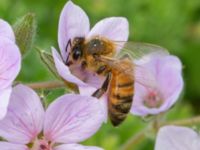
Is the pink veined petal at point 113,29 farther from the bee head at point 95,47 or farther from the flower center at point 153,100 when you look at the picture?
the flower center at point 153,100

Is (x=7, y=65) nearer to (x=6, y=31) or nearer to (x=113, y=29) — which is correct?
(x=6, y=31)

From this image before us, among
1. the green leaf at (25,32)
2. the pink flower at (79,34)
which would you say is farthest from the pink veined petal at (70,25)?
the green leaf at (25,32)

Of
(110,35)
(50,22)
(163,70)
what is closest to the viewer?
(110,35)

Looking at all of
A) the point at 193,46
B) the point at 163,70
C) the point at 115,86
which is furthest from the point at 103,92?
the point at 193,46

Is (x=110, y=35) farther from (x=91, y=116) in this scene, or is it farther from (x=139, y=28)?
(x=139, y=28)

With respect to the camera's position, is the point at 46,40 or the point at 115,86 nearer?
the point at 115,86

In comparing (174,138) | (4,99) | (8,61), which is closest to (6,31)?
(8,61)

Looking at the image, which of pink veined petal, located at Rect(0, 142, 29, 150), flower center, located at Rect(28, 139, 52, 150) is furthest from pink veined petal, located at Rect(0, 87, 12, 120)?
flower center, located at Rect(28, 139, 52, 150)
